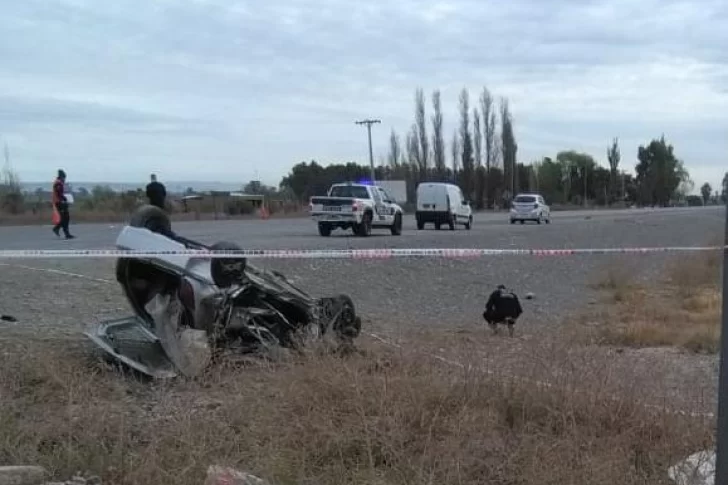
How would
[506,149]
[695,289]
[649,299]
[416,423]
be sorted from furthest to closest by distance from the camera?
[506,149] < [695,289] < [649,299] < [416,423]

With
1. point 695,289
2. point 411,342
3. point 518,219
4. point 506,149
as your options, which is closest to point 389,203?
point 695,289

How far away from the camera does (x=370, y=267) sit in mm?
16031

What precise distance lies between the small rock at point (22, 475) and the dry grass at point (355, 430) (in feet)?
0.63

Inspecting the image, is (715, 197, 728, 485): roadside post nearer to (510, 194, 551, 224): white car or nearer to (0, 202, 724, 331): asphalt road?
(0, 202, 724, 331): asphalt road

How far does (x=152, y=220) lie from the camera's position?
685cm

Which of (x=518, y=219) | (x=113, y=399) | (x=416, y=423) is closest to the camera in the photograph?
(x=416, y=423)

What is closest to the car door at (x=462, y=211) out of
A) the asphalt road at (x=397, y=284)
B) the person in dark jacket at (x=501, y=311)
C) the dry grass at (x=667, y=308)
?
the asphalt road at (x=397, y=284)

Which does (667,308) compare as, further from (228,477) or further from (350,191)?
(350,191)

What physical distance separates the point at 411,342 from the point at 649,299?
7.81 meters

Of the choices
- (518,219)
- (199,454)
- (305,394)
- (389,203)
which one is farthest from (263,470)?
(518,219)

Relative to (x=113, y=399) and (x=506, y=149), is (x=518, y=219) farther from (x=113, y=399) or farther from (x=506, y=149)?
(x=506, y=149)

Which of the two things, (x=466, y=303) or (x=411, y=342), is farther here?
(x=466, y=303)

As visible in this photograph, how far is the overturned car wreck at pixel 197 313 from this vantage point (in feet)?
19.6

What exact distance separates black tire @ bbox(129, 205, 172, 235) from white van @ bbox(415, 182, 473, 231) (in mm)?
28751
